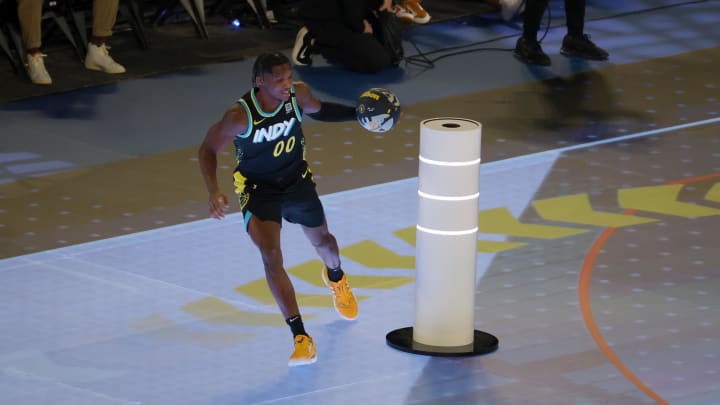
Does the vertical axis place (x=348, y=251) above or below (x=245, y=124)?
below

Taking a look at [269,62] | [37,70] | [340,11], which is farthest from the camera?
[340,11]

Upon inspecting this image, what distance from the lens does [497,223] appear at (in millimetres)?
7988

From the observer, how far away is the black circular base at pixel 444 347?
615 cm

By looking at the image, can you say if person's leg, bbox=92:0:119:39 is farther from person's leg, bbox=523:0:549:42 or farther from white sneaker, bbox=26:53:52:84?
person's leg, bbox=523:0:549:42

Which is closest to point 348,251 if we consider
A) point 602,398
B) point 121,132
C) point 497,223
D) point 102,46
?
point 497,223

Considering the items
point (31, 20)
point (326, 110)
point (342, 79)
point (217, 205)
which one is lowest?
point (342, 79)

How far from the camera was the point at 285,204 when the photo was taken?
6.24 m

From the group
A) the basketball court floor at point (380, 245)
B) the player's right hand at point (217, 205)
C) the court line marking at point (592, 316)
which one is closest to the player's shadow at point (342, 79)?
the basketball court floor at point (380, 245)

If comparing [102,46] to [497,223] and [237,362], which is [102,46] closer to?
[497,223]

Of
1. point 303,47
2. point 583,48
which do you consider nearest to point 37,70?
point 303,47

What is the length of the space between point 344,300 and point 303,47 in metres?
5.00

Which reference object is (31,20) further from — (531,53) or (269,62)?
(269,62)

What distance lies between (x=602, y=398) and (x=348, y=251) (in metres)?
2.25

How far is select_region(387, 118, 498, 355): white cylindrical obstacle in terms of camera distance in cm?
587
